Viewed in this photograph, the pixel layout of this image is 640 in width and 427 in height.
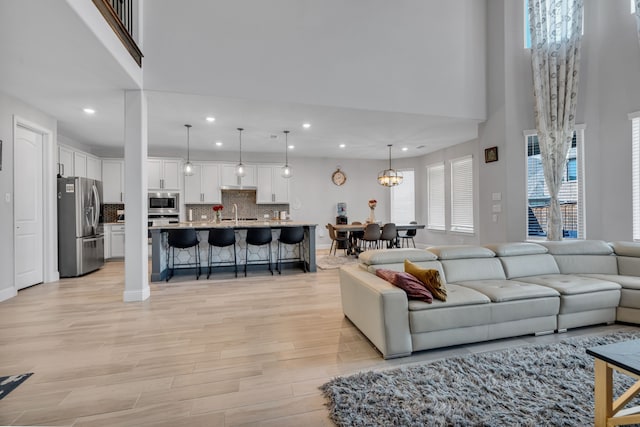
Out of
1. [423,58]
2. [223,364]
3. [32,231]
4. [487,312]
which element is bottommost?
[223,364]

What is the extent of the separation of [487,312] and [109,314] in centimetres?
398

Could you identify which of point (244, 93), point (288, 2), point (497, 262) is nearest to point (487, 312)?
point (497, 262)

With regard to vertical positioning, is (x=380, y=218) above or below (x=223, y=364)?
above

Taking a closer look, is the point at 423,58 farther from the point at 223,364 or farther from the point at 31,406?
the point at 31,406

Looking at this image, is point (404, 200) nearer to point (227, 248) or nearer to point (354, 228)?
point (354, 228)

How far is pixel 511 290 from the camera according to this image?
2701mm

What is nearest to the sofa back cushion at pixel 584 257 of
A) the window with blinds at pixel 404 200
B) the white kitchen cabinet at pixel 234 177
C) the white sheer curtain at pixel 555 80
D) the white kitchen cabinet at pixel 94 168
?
the white sheer curtain at pixel 555 80

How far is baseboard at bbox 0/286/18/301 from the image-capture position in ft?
12.6

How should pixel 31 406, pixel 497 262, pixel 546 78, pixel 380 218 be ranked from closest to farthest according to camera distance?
pixel 31 406 < pixel 497 262 < pixel 546 78 < pixel 380 218

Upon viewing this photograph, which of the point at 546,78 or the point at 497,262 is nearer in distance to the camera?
the point at 497,262

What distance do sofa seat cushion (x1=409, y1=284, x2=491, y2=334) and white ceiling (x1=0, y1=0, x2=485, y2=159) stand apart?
10.5 feet

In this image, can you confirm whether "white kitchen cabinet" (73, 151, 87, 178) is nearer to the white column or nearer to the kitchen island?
the kitchen island

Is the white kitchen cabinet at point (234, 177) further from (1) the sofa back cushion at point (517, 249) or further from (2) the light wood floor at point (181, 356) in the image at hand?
(1) the sofa back cushion at point (517, 249)

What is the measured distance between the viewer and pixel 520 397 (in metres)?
1.83
